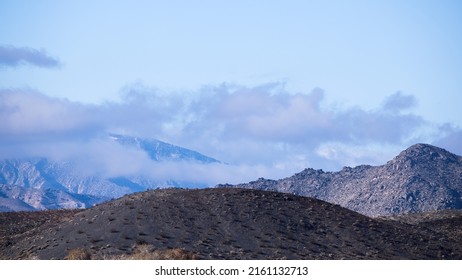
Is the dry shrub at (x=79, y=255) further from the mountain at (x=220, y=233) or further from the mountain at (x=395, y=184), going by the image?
the mountain at (x=395, y=184)

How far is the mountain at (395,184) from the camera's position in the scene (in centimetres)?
13838

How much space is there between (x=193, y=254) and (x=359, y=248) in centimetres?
1552

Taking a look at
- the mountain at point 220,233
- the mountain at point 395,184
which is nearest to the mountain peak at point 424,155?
the mountain at point 395,184

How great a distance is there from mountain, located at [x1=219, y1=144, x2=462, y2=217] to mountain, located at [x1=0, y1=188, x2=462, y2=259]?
6318 cm

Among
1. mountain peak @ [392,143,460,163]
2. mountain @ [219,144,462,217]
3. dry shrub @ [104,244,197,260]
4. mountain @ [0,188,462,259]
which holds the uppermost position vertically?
mountain peak @ [392,143,460,163]

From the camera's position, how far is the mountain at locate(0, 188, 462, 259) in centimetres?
5466

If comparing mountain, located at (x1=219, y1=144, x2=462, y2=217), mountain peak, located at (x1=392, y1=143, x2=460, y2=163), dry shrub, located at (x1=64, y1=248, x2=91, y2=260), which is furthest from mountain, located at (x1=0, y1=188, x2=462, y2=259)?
mountain peak, located at (x1=392, y1=143, x2=460, y2=163)

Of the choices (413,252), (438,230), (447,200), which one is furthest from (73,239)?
(447,200)

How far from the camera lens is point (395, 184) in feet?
480

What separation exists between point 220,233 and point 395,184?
93.0m

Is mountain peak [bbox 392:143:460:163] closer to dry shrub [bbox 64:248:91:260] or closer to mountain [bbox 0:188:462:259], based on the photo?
mountain [bbox 0:188:462:259]

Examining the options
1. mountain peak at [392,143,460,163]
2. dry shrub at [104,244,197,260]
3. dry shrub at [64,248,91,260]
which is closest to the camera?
dry shrub at [104,244,197,260]

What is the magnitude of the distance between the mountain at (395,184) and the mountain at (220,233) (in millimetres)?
63181

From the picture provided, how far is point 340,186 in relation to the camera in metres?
158
